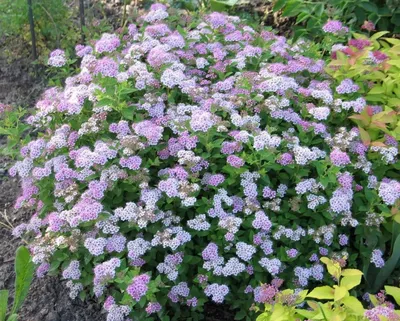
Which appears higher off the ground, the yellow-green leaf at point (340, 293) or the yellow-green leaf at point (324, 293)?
the yellow-green leaf at point (340, 293)

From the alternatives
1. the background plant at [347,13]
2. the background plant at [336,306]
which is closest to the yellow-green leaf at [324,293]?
the background plant at [336,306]

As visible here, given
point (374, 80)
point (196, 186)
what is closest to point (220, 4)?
point (374, 80)

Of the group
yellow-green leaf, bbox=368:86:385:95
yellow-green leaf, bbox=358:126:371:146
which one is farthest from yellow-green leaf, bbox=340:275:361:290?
yellow-green leaf, bbox=368:86:385:95

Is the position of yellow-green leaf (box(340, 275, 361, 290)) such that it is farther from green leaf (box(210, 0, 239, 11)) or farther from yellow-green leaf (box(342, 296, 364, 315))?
green leaf (box(210, 0, 239, 11))

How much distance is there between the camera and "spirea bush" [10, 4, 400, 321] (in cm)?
201

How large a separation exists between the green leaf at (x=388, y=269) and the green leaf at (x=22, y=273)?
4.79 ft

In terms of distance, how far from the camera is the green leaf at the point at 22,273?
6.87 ft

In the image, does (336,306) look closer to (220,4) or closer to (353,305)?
(353,305)

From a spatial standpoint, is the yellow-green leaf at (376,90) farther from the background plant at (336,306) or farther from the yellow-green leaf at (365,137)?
the background plant at (336,306)

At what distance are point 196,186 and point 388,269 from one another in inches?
36.7

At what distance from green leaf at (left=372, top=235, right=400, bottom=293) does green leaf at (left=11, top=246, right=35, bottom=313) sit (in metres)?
1.46

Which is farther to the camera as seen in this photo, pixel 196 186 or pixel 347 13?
pixel 347 13

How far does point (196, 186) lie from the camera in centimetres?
199

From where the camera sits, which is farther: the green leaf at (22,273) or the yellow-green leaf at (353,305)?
the green leaf at (22,273)
